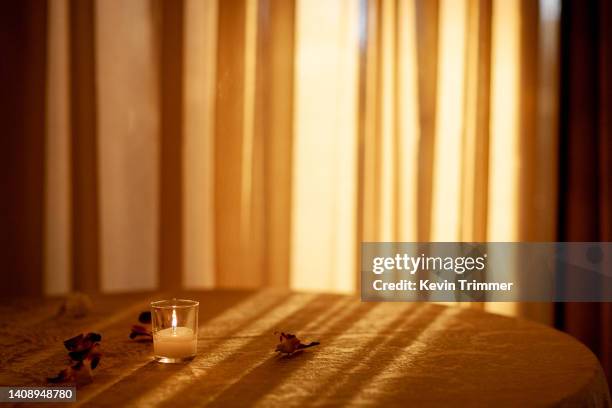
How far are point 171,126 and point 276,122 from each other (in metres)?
0.40

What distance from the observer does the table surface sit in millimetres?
782

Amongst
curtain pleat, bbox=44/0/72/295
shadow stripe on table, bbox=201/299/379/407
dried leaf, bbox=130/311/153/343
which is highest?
curtain pleat, bbox=44/0/72/295

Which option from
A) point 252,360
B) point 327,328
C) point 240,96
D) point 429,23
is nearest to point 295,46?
point 240,96

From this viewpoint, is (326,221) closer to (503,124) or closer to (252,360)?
(503,124)

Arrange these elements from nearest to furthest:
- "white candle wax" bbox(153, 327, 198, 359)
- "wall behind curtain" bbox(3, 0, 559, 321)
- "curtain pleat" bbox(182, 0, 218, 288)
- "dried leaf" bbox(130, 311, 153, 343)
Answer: "white candle wax" bbox(153, 327, 198, 359)
"dried leaf" bbox(130, 311, 153, 343)
"wall behind curtain" bbox(3, 0, 559, 321)
"curtain pleat" bbox(182, 0, 218, 288)

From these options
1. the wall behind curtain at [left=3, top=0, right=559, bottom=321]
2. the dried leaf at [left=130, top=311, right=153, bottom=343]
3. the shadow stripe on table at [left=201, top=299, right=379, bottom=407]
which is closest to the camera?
the shadow stripe on table at [left=201, top=299, right=379, bottom=407]

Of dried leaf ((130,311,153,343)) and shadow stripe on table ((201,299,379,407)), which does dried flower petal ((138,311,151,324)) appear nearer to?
dried leaf ((130,311,153,343))

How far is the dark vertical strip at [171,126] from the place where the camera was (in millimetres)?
2408

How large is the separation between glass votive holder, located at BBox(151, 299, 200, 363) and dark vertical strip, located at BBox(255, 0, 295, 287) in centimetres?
140

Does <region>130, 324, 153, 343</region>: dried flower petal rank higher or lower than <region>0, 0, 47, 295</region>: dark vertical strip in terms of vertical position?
lower

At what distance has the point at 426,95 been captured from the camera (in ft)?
7.68

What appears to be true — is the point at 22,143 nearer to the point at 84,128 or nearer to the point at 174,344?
the point at 84,128

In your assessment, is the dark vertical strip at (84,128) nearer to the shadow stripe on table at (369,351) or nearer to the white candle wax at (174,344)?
the shadow stripe on table at (369,351)

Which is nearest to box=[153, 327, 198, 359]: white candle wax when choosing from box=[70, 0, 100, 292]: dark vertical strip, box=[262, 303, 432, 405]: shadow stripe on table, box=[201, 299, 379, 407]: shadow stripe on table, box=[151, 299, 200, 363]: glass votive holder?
box=[151, 299, 200, 363]: glass votive holder
